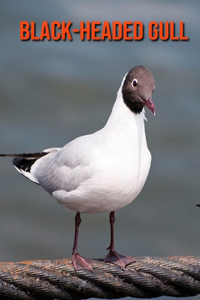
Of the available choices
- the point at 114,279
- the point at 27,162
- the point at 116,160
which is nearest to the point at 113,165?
the point at 116,160

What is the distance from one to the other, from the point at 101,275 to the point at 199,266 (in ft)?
1.55

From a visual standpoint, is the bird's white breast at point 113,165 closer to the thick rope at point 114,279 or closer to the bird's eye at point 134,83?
the bird's eye at point 134,83

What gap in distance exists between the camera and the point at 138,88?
3.26 m

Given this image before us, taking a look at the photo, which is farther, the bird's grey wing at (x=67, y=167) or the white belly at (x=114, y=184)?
the bird's grey wing at (x=67, y=167)

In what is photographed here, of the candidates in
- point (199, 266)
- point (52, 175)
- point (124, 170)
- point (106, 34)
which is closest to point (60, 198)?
point (52, 175)

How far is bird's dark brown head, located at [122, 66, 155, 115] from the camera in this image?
3234mm

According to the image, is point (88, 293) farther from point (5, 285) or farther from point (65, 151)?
point (65, 151)

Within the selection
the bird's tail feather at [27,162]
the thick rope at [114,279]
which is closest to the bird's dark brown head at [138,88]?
the thick rope at [114,279]

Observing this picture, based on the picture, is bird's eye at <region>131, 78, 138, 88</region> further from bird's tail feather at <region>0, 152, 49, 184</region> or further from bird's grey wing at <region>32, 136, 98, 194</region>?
bird's tail feather at <region>0, 152, 49, 184</region>

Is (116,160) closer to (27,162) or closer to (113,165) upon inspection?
(113,165)

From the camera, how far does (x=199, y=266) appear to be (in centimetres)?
323

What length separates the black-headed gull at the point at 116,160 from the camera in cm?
326

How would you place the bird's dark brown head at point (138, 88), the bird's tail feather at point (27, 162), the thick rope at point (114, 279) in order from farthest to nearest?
the bird's tail feather at point (27, 162) < the bird's dark brown head at point (138, 88) < the thick rope at point (114, 279)

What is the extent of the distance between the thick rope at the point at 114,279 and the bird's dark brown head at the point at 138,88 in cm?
76
